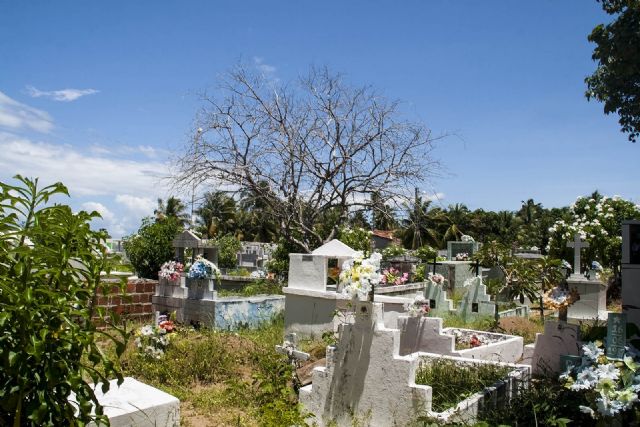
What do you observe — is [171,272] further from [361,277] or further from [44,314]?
[44,314]

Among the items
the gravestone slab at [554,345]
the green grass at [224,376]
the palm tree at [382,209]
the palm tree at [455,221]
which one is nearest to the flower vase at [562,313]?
the gravestone slab at [554,345]

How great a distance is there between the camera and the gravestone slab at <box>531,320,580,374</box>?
20.7ft

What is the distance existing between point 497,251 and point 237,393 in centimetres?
790

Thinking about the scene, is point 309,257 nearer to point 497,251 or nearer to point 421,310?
point 421,310

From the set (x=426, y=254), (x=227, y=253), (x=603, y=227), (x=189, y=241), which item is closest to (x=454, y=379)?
(x=189, y=241)

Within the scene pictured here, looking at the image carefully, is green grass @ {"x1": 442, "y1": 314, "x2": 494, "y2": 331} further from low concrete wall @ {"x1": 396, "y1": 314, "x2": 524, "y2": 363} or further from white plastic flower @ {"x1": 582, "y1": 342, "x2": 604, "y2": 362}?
white plastic flower @ {"x1": 582, "y1": 342, "x2": 604, "y2": 362}

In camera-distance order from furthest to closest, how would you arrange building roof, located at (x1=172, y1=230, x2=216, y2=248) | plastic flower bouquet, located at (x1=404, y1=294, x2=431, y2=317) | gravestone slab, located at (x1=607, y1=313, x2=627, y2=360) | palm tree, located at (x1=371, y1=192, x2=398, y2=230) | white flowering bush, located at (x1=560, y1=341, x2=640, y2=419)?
palm tree, located at (x1=371, y1=192, x2=398, y2=230) < building roof, located at (x1=172, y1=230, x2=216, y2=248) < plastic flower bouquet, located at (x1=404, y1=294, x2=431, y2=317) < gravestone slab, located at (x1=607, y1=313, x2=627, y2=360) < white flowering bush, located at (x1=560, y1=341, x2=640, y2=419)

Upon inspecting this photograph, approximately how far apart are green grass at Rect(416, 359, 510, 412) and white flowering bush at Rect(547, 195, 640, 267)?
45.7ft

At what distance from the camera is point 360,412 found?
17.0 ft

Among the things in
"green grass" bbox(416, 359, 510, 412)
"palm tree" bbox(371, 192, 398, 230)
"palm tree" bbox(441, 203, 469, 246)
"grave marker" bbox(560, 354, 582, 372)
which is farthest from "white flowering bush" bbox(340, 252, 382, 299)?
"palm tree" bbox(441, 203, 469, 246)

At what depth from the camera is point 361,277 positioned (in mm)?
5219

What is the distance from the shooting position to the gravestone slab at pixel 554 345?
20.7ft

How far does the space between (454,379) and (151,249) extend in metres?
11.5

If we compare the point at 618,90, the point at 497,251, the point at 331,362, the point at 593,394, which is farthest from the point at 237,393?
the point at 497,251
